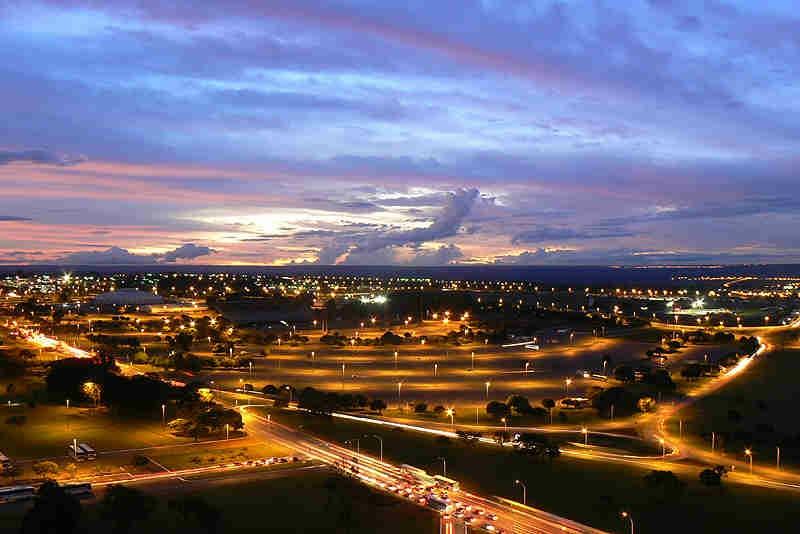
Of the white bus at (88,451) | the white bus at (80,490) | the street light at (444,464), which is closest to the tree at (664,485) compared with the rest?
the street light at (444,464)

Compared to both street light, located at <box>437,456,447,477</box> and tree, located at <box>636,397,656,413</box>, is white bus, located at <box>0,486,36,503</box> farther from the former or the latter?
tree, located at <box>636,397,656,413</box>

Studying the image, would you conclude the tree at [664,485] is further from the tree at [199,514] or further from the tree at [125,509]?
the tree at [125,509]

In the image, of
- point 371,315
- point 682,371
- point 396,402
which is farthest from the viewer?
point 371,315

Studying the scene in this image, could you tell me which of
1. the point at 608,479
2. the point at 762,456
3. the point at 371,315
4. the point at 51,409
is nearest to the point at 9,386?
the point at 51,409

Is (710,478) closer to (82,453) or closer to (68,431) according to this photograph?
(82,453)

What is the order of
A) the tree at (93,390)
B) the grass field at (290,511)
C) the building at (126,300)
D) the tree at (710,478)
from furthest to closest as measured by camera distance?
the building at (126,300) → the tree at (93,390) → the tree at (710,478) → the grass field at (290,511)

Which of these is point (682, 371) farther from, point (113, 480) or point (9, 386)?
point (9, 386)

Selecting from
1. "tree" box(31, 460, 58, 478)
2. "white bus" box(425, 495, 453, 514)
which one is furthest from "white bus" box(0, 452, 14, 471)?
"white bus" box(425, 495, 453, 514)
